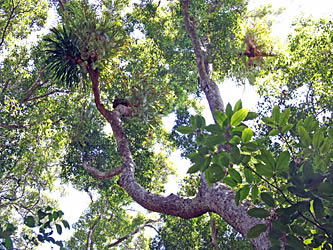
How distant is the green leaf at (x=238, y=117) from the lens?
1.79 metres

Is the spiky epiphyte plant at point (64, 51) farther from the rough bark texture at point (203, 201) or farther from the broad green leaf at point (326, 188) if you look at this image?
the broad green leaf at point (326, 188)

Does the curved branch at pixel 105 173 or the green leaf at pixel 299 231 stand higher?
the curved branch at pixel 105 173

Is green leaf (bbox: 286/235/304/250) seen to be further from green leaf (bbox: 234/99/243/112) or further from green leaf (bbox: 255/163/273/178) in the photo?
green leaf (bbox: 234/99/243/112)

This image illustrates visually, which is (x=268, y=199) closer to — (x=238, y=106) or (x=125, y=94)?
(x=238, y=106)

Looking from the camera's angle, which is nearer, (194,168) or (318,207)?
(318,207)

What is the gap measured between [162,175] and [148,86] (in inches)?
215

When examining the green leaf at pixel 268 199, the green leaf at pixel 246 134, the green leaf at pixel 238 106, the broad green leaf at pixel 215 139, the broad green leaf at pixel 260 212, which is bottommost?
the broad green leaf at pixel 260 212

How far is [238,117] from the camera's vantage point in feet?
5.90

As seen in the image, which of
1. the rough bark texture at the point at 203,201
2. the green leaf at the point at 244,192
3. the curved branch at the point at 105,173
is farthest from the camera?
the curved branch at the point at 105,173

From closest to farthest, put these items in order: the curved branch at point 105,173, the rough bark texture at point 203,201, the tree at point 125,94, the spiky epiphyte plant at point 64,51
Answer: the rough bark texture at point 203,201
the tree at point 125,94
the curved branch at point 105,173
the spiky epiphyte plant at point 64,51

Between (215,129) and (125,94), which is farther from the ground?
(125,94)

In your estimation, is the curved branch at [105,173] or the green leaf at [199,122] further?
the curved branch at [105,173]

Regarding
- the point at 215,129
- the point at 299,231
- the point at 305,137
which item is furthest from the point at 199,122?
the point at 299,231

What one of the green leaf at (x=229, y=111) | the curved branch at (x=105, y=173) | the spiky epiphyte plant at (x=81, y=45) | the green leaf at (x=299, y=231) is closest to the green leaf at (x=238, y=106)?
the green leaf at (x=229, y=111)
